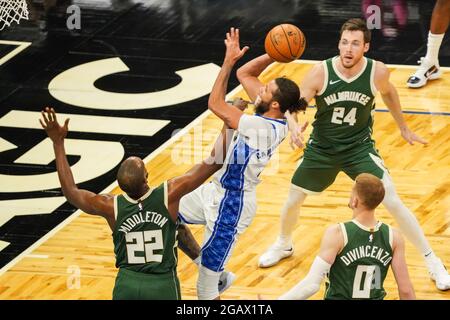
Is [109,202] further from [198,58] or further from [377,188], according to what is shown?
[198,58]

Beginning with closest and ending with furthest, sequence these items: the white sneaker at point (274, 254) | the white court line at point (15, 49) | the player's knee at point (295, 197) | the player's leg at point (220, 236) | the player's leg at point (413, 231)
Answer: the player's leg at point (220, 236) < the player's leg at point (413, 231) < the player's knee at point (295, 197) < the white sneaker at point (274, 254) < the white court line at point (15, 49)

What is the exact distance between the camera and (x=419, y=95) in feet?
44.9

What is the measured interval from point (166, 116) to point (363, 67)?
13.2 feet

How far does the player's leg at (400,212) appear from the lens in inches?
384

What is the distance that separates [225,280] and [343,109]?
1660 millimetres

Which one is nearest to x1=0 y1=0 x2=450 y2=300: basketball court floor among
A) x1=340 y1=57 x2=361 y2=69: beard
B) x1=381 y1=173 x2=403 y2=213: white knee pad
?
x1=381 y1=173 x2=403 y2=213: white knee pad

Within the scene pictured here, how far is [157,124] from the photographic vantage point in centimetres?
1327

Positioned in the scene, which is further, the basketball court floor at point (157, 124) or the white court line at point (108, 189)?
the white court line at point (108, 189)

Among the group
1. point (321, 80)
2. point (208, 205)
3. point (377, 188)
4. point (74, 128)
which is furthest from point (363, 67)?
point (74, 128)

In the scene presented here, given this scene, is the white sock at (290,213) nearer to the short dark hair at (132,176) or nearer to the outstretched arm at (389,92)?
the outstretched arm at (389,92)

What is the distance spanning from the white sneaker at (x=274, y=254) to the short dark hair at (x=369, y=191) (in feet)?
9.39

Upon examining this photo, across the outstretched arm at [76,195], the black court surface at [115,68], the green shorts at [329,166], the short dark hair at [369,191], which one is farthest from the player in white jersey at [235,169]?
the black court surface at [115,68]

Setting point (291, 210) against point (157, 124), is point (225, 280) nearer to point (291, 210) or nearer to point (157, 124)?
point (291, 210)

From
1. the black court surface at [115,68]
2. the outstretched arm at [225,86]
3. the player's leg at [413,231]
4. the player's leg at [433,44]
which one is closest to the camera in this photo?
the outstretched arm at [225,86]
